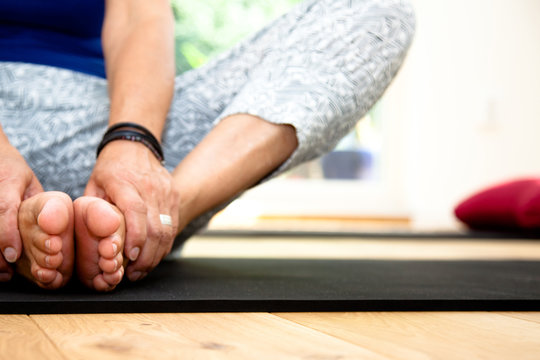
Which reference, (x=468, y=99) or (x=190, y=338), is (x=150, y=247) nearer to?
(x=190, y=338)

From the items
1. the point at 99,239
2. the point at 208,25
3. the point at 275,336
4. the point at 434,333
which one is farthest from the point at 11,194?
the point at 208,25

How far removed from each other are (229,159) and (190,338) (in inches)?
14.6

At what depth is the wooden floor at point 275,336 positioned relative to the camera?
1.60ft

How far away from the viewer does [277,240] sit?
7.49ft

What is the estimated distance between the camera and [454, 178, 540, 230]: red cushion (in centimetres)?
240

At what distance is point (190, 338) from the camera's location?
21.1 inches

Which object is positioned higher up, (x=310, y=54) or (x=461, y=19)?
(x=461, y=19)

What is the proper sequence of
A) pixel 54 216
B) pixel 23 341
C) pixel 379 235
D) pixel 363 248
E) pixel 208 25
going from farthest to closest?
1. pixel 208 25
2. pixel 379 235
3. pixel 363 248
4. pixel 54 216
5. pixel 23 341

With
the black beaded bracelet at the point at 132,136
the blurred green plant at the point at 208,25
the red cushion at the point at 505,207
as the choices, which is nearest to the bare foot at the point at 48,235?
the black beaded bracelet at the point at 132,136

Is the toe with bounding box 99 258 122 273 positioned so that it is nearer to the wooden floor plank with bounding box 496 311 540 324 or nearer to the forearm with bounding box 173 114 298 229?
the forearm with bounding box 173 114 298 229

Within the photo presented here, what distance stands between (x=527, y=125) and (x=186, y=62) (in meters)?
1.70

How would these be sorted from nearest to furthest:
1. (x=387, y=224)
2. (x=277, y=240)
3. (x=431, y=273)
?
1. (x=431, y=273)
2. (x=277, y=240)
3. (x=387, y=224)

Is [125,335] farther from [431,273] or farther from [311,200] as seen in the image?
[311,200]

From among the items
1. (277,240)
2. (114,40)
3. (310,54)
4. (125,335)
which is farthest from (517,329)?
(277,240)
